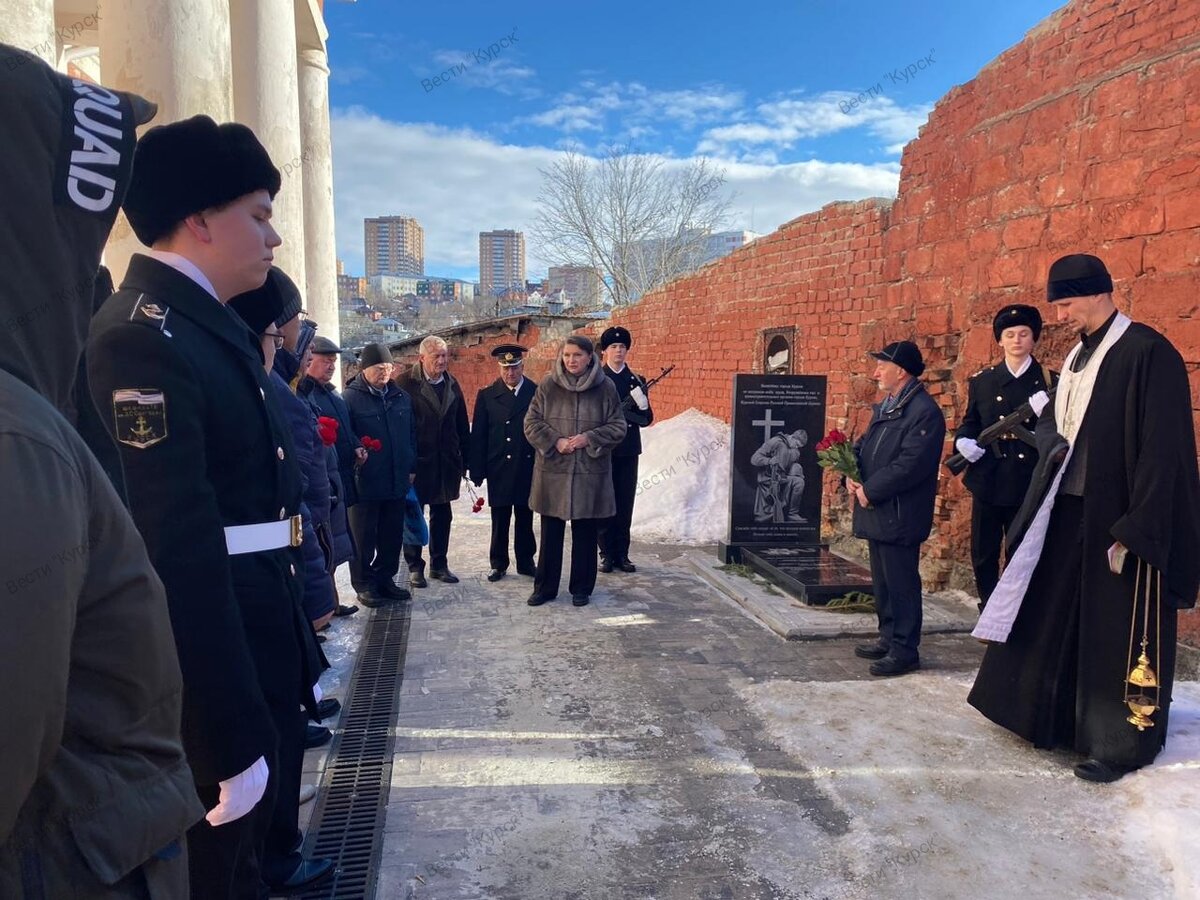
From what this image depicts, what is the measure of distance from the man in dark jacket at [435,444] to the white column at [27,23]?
3533mm

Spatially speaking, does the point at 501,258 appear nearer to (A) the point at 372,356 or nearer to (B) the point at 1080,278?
(A) the point at 372,356

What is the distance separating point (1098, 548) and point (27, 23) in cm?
482

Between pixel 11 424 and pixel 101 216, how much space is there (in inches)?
15.6

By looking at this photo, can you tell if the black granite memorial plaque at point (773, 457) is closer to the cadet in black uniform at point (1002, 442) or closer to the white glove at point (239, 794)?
the cadet in black uniform at point (1002, 442)

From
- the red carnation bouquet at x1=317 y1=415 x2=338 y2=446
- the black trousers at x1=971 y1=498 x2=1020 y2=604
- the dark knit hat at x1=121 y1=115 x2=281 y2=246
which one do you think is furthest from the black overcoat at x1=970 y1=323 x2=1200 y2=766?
the red carnation bouquet at x1=317 y1=415 x2=338 y2=446

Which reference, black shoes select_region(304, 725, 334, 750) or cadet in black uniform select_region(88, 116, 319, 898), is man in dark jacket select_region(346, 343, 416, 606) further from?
cadet in black uniform select_region(88, 116, 319, 898)

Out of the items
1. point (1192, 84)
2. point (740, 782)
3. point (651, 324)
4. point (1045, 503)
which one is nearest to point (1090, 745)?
point (1045, 503)

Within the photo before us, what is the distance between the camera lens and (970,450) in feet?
16.3

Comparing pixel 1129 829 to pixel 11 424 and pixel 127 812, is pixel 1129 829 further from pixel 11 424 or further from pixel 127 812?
pixel 11 424

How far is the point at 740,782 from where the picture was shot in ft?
10.9

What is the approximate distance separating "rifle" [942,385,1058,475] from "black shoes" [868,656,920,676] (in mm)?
1305

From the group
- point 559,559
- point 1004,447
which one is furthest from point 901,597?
point 559,559

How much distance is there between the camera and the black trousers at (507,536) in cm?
667

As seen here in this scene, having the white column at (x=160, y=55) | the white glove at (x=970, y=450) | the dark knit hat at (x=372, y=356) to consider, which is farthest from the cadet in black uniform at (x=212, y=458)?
the white glove at (x=970, y=450)
